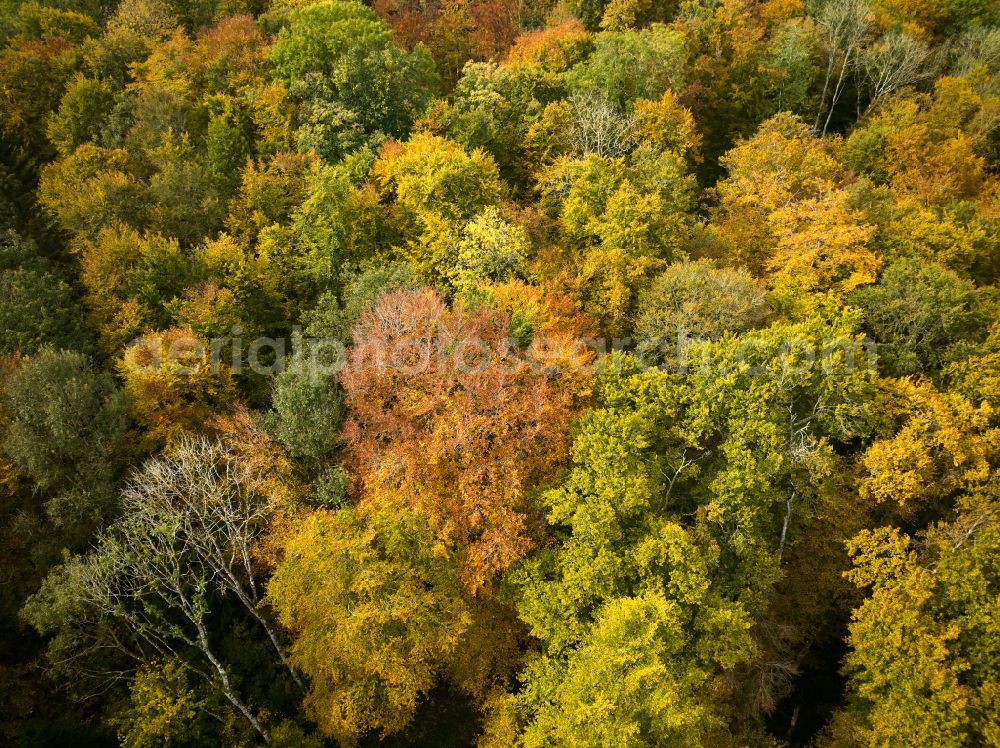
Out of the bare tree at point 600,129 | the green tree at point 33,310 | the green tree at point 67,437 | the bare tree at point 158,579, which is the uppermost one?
the bare tree at point 600,129

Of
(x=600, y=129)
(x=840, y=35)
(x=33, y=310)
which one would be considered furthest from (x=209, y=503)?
(x=840, y=35)

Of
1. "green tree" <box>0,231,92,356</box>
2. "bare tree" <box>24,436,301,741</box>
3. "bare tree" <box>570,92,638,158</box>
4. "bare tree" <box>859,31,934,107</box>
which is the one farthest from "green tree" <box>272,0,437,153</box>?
"bare tree" <box>859,31,934,107</box>

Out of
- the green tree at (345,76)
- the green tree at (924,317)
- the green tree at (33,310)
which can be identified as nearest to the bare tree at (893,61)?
the green tree at (924,317)

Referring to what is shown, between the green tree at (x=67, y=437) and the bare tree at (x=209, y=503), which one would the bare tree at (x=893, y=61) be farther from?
the green tree at (x=67, y=437)

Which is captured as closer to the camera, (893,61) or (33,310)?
(33,310)

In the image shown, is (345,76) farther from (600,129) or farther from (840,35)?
(840,35)

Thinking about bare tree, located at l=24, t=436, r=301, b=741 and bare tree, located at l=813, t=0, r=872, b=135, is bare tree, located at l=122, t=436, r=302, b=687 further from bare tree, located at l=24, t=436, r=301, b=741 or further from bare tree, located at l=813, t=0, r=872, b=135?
bare tree, located at l=813, t=0, r=872, b=135
